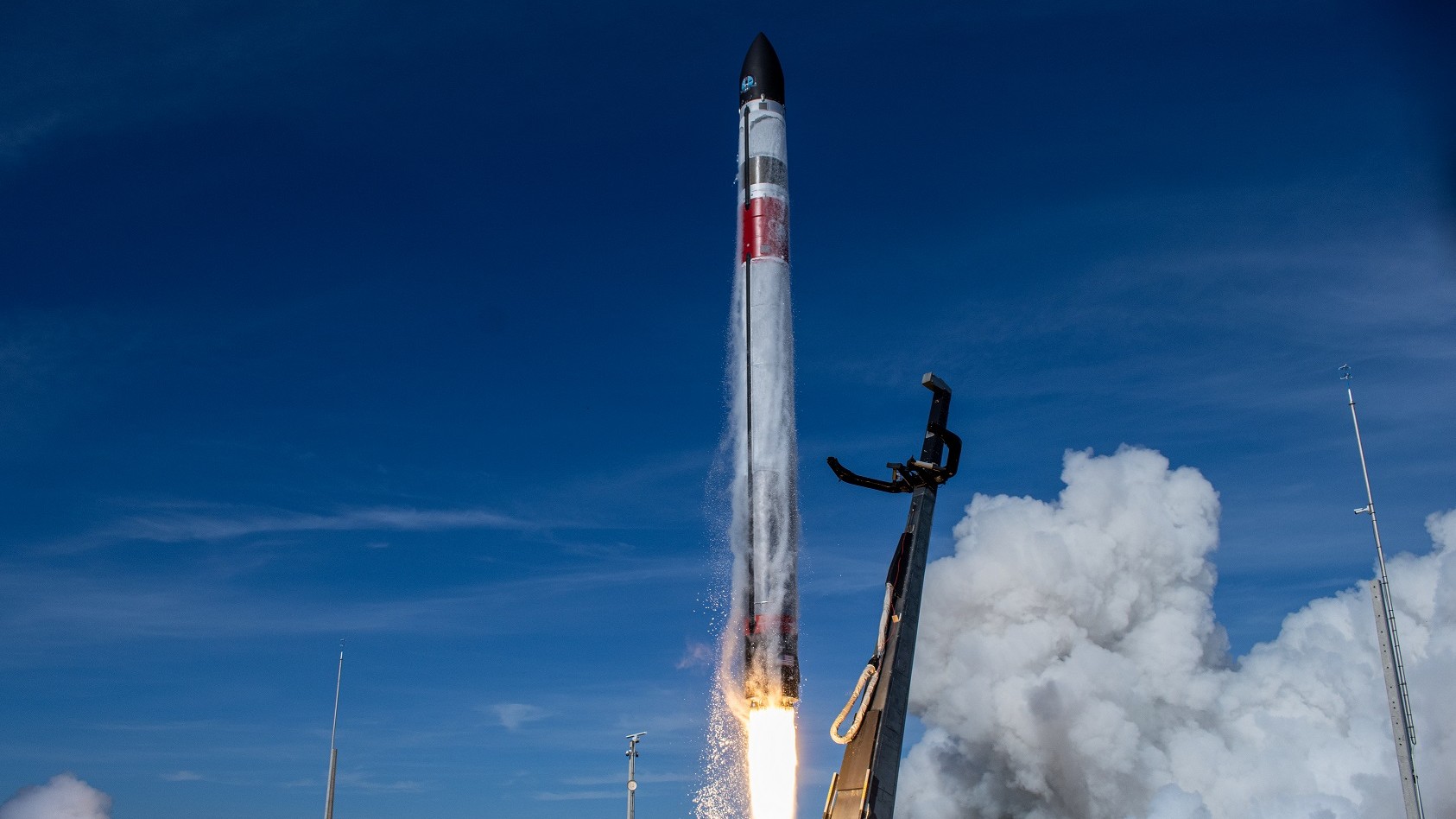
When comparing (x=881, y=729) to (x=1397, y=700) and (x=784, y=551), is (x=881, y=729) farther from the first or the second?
(x=1397, y=700)

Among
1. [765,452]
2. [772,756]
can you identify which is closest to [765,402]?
[765,452]

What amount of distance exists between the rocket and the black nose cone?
0.03 metres

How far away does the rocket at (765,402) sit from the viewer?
34.8m

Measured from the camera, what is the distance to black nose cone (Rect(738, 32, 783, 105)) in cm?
4100

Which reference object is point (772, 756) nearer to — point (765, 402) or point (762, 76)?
point (765, 402)

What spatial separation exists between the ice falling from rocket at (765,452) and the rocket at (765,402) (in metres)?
0.03

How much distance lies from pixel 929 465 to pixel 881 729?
7033 mm

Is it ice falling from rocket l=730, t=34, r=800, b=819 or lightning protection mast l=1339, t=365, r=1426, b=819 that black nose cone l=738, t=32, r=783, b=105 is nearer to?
ice falling from rocket l=730, t=34, r=800, b=819

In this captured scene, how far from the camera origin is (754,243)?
127 feet

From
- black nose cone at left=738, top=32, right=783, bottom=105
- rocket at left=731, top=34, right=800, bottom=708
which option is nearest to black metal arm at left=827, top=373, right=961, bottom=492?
rocket at left=731, top=34, right=800, bottom=708

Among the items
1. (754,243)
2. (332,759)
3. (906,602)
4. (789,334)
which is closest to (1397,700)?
(906,602)

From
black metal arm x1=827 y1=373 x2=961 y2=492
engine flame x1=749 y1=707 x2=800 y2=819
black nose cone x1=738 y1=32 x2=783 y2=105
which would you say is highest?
black nose cone x1=738 y1=32 x2=783 y2=105

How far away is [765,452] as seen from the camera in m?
36.6

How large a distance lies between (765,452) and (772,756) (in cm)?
858
